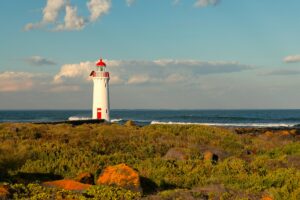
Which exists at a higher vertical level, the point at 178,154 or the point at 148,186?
the point at 178,154

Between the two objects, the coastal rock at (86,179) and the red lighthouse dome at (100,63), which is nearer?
the coastal rock at (86,179)

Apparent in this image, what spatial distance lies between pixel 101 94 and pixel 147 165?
23801 millimetres

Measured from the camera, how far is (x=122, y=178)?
33.2 ft

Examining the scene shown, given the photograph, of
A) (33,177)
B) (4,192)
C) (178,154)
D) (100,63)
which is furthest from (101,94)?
(4,192)

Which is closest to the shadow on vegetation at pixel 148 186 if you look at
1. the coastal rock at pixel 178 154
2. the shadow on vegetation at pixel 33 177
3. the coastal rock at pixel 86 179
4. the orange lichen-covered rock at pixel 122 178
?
the orange lichen-covered rock at pixel 122 178

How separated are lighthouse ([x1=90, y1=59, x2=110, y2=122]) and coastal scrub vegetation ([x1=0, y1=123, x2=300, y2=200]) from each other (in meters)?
14.4

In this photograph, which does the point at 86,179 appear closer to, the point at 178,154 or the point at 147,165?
the point at 147,165

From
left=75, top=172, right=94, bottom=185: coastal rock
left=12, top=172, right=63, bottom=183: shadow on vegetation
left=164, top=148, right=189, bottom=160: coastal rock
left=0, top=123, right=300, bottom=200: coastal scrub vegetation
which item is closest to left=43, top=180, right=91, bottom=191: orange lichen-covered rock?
left=0, top=123, right=300, bottom=200: coastal scrub vegetation

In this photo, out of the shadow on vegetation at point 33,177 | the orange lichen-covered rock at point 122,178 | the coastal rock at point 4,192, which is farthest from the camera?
the shadow on vegetation at point 33,177

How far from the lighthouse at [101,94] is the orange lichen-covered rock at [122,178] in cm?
2648

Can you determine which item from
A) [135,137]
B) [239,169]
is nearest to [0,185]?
[239,169]

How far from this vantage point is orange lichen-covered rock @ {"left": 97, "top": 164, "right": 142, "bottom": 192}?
10023mm

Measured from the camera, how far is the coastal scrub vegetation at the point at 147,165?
923 cm

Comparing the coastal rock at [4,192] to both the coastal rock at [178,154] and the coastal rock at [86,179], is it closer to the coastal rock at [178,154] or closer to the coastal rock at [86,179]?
the coastal rock at [86,179]
